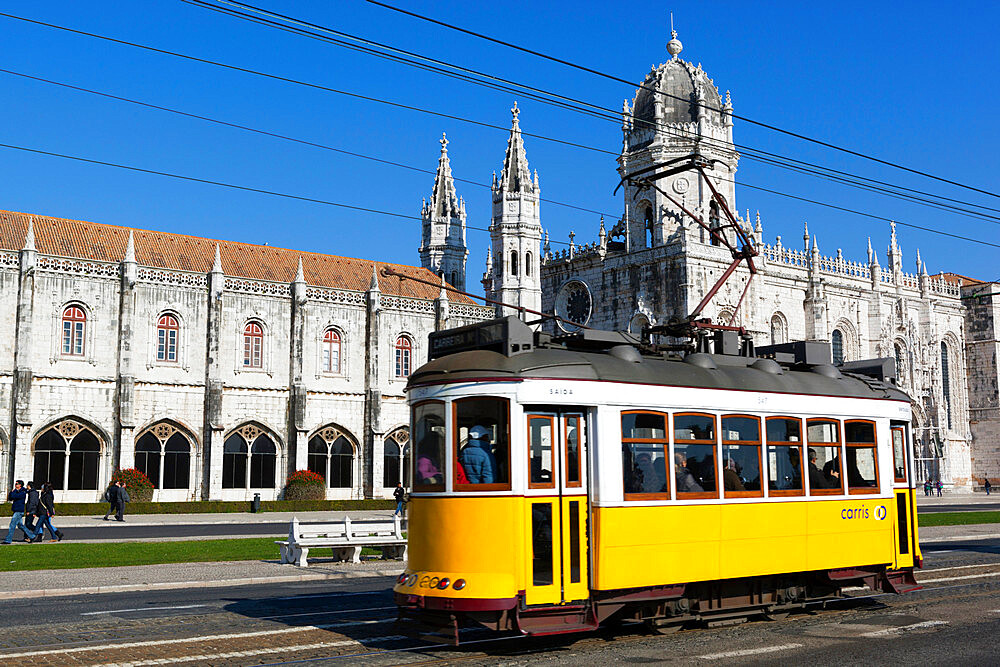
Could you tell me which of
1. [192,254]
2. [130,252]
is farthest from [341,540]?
[192,254]

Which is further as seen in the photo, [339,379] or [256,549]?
[339,379]

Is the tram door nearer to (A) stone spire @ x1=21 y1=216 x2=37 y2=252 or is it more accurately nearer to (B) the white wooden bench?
(B) the white wooden bench

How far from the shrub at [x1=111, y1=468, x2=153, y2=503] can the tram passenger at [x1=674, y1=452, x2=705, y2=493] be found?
33951 mm

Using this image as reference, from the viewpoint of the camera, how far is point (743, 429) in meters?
11.6

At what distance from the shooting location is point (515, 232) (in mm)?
55031

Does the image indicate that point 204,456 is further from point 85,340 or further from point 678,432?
point 678,432

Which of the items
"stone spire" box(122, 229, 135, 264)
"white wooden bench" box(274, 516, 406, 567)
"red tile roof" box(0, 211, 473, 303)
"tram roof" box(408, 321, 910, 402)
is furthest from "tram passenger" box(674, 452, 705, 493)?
"stone spire" box(122, 229, 135, 264)

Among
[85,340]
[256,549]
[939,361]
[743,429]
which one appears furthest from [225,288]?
[939,361]

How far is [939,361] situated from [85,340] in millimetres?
59063

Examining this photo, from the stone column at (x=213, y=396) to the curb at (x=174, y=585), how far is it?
2613cm

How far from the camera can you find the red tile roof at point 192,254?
4375cm

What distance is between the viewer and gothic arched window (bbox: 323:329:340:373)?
4766 cm

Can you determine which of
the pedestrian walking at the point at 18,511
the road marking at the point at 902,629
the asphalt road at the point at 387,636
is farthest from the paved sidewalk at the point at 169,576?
the road marking at the point at 902,629

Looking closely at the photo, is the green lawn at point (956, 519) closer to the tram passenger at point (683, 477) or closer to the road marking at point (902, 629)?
the road marking at point (902, 629)
